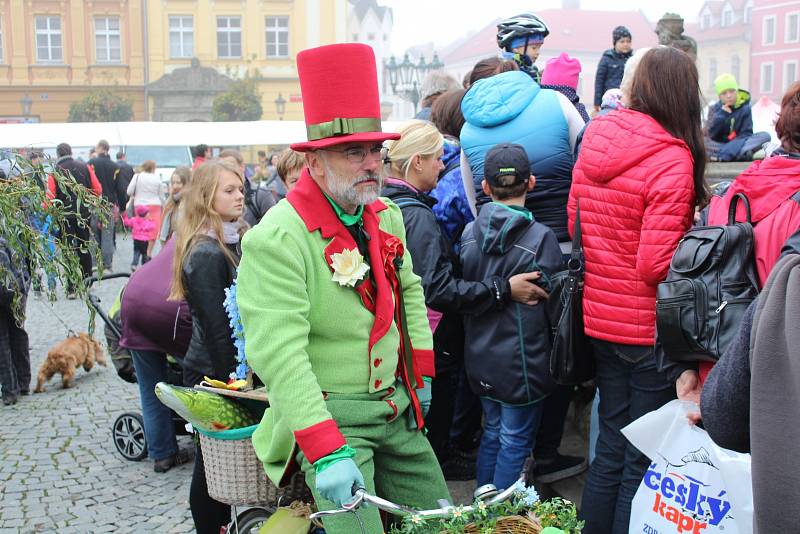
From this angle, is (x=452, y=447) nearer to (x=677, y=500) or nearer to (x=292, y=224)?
(x=677, y=500)

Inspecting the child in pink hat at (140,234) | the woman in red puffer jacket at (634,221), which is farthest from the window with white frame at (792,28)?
the woman in red puffer jacket at (634,221)

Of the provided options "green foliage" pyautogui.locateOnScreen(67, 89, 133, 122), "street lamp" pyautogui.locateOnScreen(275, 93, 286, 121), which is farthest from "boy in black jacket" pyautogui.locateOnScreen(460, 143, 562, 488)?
"green foliage" pyautogui.locateOnScreen(67, 89, 133, 122)

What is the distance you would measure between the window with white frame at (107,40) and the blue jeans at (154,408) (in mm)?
49004

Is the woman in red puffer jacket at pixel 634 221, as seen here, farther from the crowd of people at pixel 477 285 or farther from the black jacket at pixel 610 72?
the black jacket at pixel 610 72

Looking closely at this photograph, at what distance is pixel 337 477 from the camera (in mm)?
2486

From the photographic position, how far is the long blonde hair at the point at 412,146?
14.2ft

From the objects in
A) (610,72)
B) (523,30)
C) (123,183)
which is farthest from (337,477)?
(123,183)

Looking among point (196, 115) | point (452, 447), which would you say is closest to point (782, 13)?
point (196, 115)

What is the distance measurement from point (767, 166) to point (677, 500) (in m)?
1.20

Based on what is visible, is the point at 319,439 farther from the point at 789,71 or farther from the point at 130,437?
the point at 789,71

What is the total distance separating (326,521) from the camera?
2715mm

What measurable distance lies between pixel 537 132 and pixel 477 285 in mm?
796

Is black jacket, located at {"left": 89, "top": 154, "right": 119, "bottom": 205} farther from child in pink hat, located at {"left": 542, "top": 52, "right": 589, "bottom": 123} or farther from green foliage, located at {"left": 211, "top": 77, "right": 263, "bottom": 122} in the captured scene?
green foliage, located at {"left": 211, "top": 77, "right": 263, "bottom": 122}

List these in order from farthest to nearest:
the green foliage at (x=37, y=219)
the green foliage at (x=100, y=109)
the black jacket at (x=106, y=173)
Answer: the green foliage at (x=100, y=109), the black jacket at (x=106, y=173), the green foliage at (x=37, y=219)
